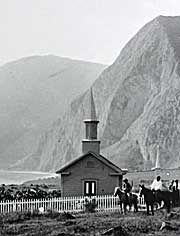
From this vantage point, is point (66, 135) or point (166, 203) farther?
point (66, 135)

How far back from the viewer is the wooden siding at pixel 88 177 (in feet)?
126

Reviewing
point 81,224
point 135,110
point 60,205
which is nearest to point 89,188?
point 60,205

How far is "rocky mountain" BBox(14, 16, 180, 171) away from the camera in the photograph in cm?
10081

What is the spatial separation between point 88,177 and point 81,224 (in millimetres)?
17283

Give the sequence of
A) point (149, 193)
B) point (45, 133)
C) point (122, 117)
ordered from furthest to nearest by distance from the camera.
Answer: point (45, 133) → point (122, 117) → point (149, 193)

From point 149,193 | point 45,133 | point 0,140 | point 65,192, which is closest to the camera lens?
point 149,193

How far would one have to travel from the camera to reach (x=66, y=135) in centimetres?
13600

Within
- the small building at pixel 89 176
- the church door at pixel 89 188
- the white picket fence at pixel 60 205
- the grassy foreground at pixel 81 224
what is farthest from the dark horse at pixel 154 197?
the church door at pixel 89 188

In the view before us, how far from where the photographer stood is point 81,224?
21406 millimetres

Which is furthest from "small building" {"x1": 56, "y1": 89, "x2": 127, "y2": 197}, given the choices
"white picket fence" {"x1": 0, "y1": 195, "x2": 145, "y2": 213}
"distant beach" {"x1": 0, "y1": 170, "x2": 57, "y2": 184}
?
"distant beach" {"x1": 0, "y1": 170, "x2": 57, "y2": 184}

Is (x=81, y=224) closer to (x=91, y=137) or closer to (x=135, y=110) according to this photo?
(x=91, y=137)

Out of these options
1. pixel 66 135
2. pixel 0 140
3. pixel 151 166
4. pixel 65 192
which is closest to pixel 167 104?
pixel 151 166

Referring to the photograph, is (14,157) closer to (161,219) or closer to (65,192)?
(65,192)

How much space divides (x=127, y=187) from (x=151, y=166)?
232 feet
